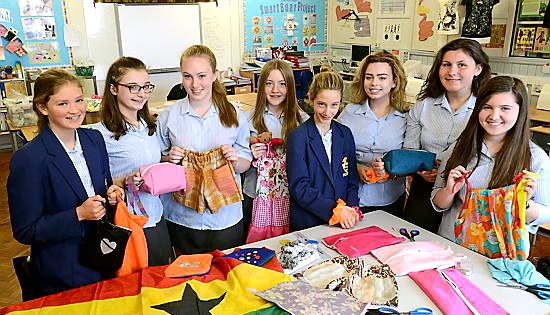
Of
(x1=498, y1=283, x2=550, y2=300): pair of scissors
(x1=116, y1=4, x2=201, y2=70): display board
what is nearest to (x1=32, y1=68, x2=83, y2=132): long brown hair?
(x1=498, y1=283, x2=550, y2=300): pair of scissors

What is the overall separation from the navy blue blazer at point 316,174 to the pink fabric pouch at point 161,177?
53 centimetres

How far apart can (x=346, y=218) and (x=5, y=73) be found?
5415mm

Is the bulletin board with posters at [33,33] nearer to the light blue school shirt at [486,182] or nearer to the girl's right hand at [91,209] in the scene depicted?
the girl's right hand at [91,209]

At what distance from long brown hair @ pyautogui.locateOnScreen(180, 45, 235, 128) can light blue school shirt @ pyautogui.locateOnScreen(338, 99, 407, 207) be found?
632 millimetres

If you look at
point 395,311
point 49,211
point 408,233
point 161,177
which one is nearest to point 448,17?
point 408,233

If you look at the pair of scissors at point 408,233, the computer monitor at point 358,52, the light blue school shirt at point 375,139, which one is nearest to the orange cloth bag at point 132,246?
the pair of scissors at point 408,233

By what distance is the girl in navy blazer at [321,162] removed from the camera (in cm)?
209

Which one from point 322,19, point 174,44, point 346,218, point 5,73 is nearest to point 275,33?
point 322,19

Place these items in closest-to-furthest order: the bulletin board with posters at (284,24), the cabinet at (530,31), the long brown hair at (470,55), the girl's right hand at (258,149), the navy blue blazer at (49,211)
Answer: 1. the navy blue blazer at (49,211)
2. the long brown hair at (470,55)
3. the girl's right hand at (258,149)
4. the cabinet at (530,31)
5. the bulletin board with posters at (284,24)

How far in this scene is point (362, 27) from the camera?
6902 millimetres

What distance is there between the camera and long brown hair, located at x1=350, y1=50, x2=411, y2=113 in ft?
7.60

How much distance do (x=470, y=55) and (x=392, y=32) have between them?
445 cm

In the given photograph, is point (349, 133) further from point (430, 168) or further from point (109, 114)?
point (109, 114)

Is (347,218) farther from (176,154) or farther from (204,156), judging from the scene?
(176,154)
